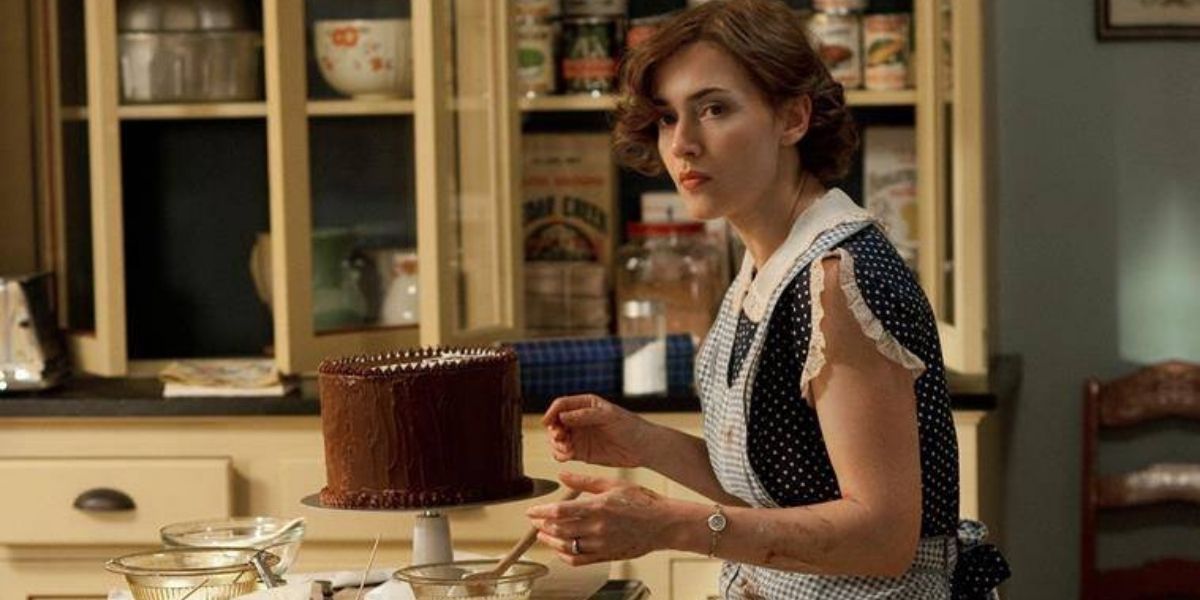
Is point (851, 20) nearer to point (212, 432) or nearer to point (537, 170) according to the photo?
point (537, 170)

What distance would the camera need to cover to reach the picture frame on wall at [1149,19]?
12.5 ft

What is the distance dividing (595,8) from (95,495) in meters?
1.12

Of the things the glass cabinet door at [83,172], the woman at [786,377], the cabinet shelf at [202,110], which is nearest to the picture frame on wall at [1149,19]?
the cabinet shelf at [202,110]

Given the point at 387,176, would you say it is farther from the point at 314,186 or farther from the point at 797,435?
Answer: the point at 797,435

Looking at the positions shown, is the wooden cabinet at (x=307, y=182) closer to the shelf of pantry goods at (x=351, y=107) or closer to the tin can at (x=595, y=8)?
the shelf of pantry goods at (x=351, y=107)

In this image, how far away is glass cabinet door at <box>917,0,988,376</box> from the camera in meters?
3.11

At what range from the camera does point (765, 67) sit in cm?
186

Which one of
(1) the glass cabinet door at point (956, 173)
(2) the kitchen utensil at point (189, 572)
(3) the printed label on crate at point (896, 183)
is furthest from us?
(3) the printed label on crate at point (896, 183)

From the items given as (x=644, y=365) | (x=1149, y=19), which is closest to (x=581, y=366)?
(x=644, y=365)

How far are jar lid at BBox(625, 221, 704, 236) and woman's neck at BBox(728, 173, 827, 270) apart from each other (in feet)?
5.14

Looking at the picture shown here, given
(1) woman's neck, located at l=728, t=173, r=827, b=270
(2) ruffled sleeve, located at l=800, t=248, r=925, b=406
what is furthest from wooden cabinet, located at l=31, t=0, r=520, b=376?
(2) ruffled sleeve, located at l=800, t=248, r=925, b=406

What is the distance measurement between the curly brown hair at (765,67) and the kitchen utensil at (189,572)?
543 mm

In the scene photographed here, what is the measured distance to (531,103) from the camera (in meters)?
3.48

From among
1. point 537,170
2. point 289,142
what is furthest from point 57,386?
point 537,170
